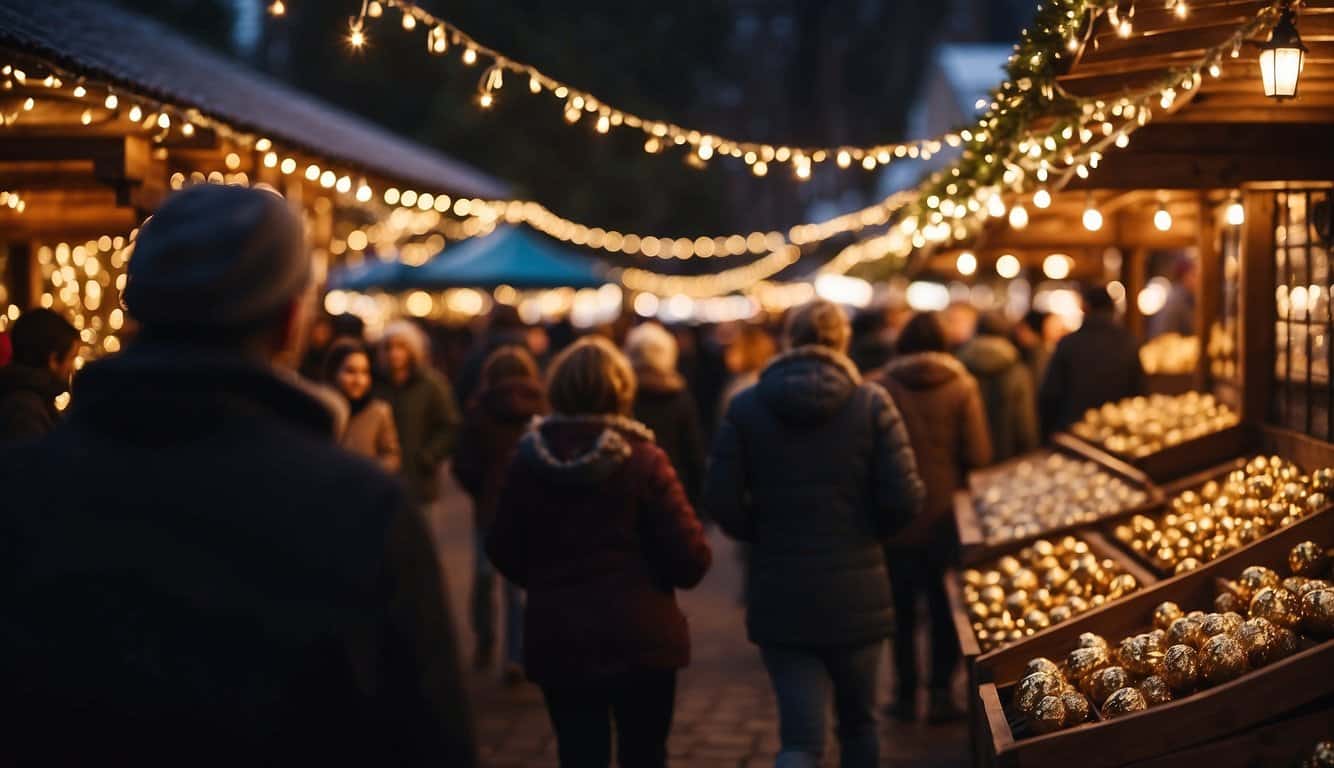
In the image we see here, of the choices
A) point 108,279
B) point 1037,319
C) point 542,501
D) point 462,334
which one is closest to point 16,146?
point 542,501

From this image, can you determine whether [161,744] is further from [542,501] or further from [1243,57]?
[1243,57]

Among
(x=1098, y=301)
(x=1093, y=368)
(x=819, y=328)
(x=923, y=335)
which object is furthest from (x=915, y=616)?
(x=1098, y=301)

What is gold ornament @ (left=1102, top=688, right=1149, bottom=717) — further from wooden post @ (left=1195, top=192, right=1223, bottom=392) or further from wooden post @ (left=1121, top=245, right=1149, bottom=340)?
wooden post @ (left=1121, top=245, right=1149, bottom=340)

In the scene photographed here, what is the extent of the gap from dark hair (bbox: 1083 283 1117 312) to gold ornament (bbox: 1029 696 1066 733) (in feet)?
19.6

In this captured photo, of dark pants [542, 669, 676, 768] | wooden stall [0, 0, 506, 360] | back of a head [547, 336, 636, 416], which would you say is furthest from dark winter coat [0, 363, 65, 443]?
dark pants [542, 669, 676, 768]

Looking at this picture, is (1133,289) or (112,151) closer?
(112,151)

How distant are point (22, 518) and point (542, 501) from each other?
2816 mm

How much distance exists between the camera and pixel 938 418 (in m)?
7.66

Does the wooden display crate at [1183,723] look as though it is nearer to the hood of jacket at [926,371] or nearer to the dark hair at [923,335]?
the hood of jacket at [926,371]

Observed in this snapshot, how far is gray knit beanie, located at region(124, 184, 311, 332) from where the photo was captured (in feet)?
6.93

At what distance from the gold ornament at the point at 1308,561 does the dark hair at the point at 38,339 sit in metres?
4.40

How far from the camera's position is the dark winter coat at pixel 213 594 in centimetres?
197

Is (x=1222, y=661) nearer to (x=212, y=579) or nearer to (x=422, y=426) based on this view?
(x=212, y=579)

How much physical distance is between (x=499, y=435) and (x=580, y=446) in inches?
127
